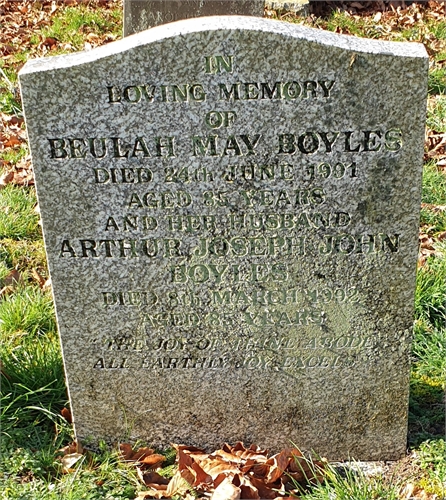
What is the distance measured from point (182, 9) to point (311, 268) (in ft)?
7.93

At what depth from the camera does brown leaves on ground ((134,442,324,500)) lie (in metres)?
2.79

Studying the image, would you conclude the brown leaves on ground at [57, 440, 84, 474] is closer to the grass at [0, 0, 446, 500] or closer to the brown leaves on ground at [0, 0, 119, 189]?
the grass at [0, 0, 446, 500]

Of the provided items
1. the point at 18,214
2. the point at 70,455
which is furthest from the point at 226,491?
the point at 18,214

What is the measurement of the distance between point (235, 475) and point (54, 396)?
0.98 m

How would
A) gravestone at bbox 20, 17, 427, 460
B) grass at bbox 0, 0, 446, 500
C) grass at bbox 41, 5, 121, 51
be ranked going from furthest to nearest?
grass at bbox 41, 5, 121, 51
grass at bbox 0, 0, 446, 500
gravestone at bbox 20, 17, 427, 460

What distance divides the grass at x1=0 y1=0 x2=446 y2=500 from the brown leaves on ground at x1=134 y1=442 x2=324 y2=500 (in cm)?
8

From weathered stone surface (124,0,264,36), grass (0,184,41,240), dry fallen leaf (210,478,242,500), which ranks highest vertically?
weathered stone surface (124,0,264,36)

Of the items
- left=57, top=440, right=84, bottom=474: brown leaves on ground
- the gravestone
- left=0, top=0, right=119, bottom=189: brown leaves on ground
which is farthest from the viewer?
left=0, top=0, right=119, bottom=189: brown leaves on ground

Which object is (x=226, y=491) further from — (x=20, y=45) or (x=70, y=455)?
(x=20, y=45)

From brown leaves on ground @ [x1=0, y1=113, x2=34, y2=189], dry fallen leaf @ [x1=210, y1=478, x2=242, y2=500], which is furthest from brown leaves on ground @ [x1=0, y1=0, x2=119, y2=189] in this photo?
dry fallen leaf @ [x1=210, y1=478, x2=242, y2=500]

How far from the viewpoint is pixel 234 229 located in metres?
2.72

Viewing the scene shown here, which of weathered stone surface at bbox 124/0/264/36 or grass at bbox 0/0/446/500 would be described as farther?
weathered stone surface at bbox 124/0/264/36

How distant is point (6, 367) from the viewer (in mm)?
3326

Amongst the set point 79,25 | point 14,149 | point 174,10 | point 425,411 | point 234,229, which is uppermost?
point 174,10
